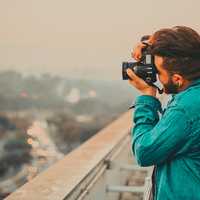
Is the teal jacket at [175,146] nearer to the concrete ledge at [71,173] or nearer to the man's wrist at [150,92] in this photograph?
the man's wrist at [150,92]

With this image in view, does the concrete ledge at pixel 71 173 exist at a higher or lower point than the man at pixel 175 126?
lower

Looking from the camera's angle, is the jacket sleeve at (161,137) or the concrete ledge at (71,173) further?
the concrete ledge at (71,173)

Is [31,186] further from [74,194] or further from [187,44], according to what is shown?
[187,44]

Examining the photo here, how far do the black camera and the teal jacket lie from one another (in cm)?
8

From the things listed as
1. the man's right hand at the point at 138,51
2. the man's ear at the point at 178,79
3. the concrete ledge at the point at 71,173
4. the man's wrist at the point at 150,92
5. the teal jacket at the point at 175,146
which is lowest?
the concrete ledge at the point at 71,173

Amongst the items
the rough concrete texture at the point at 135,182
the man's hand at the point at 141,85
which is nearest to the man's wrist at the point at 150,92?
the man's hand at the point at 141,85

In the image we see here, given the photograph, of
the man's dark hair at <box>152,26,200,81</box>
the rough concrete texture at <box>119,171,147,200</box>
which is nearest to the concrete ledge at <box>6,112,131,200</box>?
the rough concrete texture at <box>119,171,147,200</box>

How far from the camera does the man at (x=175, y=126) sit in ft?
3.05

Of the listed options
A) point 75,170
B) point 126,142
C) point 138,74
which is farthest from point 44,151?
point 138,74

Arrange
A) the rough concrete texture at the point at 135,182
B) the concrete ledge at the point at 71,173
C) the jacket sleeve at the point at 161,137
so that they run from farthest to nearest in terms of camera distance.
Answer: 1. the rough concrete texture at the point at 135,182
2. the concrete ledge at the point at 71,173
3. the jacket sleeve at the point at 161,137

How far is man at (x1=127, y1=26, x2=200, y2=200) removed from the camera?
931 mm

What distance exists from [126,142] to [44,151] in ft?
5.08

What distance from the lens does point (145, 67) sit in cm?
103

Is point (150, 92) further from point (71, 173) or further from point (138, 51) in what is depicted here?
point (71, 173)
